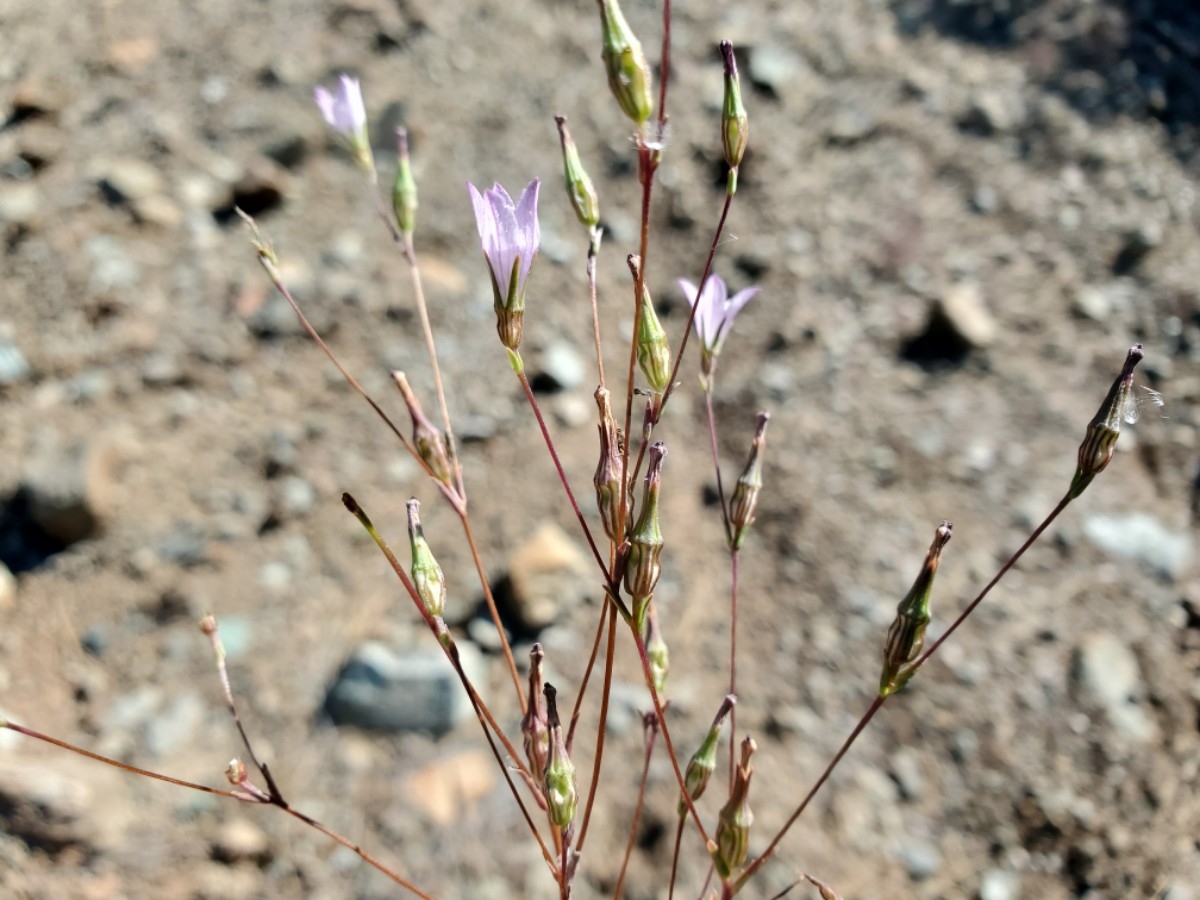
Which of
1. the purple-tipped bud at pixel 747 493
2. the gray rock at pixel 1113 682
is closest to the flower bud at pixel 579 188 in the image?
the purple-tipped bud at pixel 747 493

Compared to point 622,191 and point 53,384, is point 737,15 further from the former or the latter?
point 53,384

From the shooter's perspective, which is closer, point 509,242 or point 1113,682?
point 509,242

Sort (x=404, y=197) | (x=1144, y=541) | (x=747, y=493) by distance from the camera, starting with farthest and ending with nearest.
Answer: (x=1144, y=541) < (x=404, y=197) < (x=747, y=493)

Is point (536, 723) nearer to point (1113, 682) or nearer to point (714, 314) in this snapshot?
point (714, 314)

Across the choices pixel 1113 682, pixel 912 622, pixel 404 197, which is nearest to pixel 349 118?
pixel 404 197

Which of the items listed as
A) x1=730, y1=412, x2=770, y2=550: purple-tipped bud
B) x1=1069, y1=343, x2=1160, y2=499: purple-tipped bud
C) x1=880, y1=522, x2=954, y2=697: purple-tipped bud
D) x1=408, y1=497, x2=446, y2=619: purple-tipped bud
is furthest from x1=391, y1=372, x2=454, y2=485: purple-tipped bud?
x1=1069, y1=343, x2=1160, y2=499: purple-tipped bud

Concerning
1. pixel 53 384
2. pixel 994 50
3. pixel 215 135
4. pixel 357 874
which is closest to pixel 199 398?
pixel 53 384

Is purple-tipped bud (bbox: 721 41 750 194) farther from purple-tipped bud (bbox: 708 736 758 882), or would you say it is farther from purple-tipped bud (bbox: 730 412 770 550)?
purple-tipped bud (bbox: 708 736 758 882)
